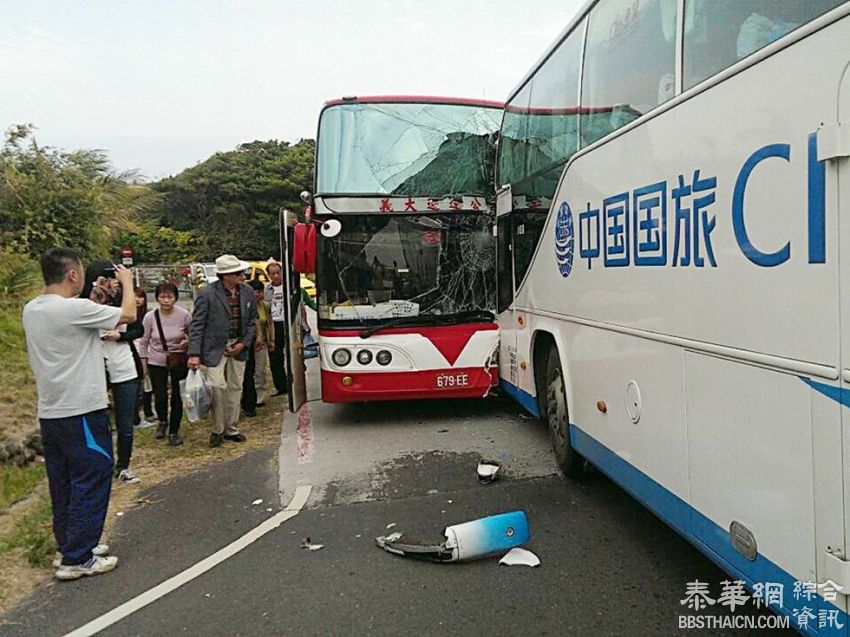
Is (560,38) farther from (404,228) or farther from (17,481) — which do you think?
(17,481)

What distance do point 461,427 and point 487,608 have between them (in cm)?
362

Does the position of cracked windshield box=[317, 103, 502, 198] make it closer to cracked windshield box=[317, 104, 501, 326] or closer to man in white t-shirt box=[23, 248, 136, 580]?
cracked windshield box=[317, 104, 501, 326]

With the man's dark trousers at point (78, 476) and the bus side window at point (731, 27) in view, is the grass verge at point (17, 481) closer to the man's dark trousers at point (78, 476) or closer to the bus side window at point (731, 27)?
the man's dark trousers at point (78, 476)

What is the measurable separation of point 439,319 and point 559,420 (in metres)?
2.00

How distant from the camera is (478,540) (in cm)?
394

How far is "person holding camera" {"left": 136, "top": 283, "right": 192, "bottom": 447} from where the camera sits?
6680 millimetres

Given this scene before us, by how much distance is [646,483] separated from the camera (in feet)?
11.6

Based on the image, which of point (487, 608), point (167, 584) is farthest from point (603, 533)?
point (167, 584)

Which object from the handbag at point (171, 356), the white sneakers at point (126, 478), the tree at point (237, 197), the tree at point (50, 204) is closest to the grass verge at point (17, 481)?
the white sneakers at point (126, 478)

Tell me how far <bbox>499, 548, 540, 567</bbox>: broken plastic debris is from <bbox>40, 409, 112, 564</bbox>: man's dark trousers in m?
2.46

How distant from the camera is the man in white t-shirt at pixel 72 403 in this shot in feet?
12.8

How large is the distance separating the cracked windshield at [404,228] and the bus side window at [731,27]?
3.91m

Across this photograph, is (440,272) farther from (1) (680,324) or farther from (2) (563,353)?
(1) (680,324)

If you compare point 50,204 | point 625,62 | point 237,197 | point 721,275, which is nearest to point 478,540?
point 721,275
